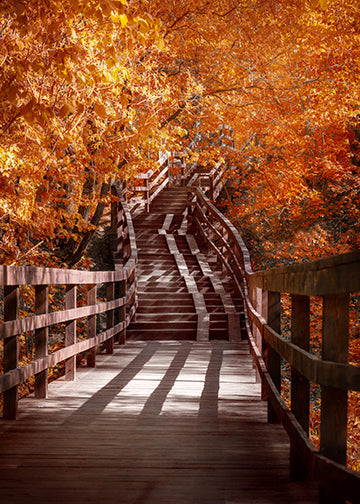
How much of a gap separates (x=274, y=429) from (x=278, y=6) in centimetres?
1279

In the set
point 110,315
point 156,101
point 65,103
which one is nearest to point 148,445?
point 65,103

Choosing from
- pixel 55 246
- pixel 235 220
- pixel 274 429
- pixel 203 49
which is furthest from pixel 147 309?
pixel 235 220

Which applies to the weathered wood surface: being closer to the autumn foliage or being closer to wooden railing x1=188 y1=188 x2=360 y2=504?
wooden railing x1=188 y1=188 x2=360 y2=504

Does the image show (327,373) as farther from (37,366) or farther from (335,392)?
(37,366)

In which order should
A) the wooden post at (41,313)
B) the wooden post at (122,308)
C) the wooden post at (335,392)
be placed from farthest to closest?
1. the wooden post at (122,308)
2. the wooden post at (41,313)
3. the wooden post at (335,392)

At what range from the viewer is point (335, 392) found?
8.70ft

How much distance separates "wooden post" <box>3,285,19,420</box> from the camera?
5234mm

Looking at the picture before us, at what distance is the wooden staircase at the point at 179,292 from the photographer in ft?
41.8

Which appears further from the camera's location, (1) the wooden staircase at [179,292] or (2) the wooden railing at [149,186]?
(2) the wooden railing at [149,186]

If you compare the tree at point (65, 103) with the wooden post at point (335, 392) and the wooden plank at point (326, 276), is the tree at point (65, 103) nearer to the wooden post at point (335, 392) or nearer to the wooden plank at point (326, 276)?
the wooden plank at point (326, 276)

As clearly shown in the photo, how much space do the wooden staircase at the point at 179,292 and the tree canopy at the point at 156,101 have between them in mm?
2255

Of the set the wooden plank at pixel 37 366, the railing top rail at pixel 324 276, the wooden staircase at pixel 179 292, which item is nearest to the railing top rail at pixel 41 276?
the wooden plank at pixel 37 366

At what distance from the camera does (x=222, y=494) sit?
11.4 ft

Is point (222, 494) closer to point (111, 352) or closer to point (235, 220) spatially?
point (111, 352)
